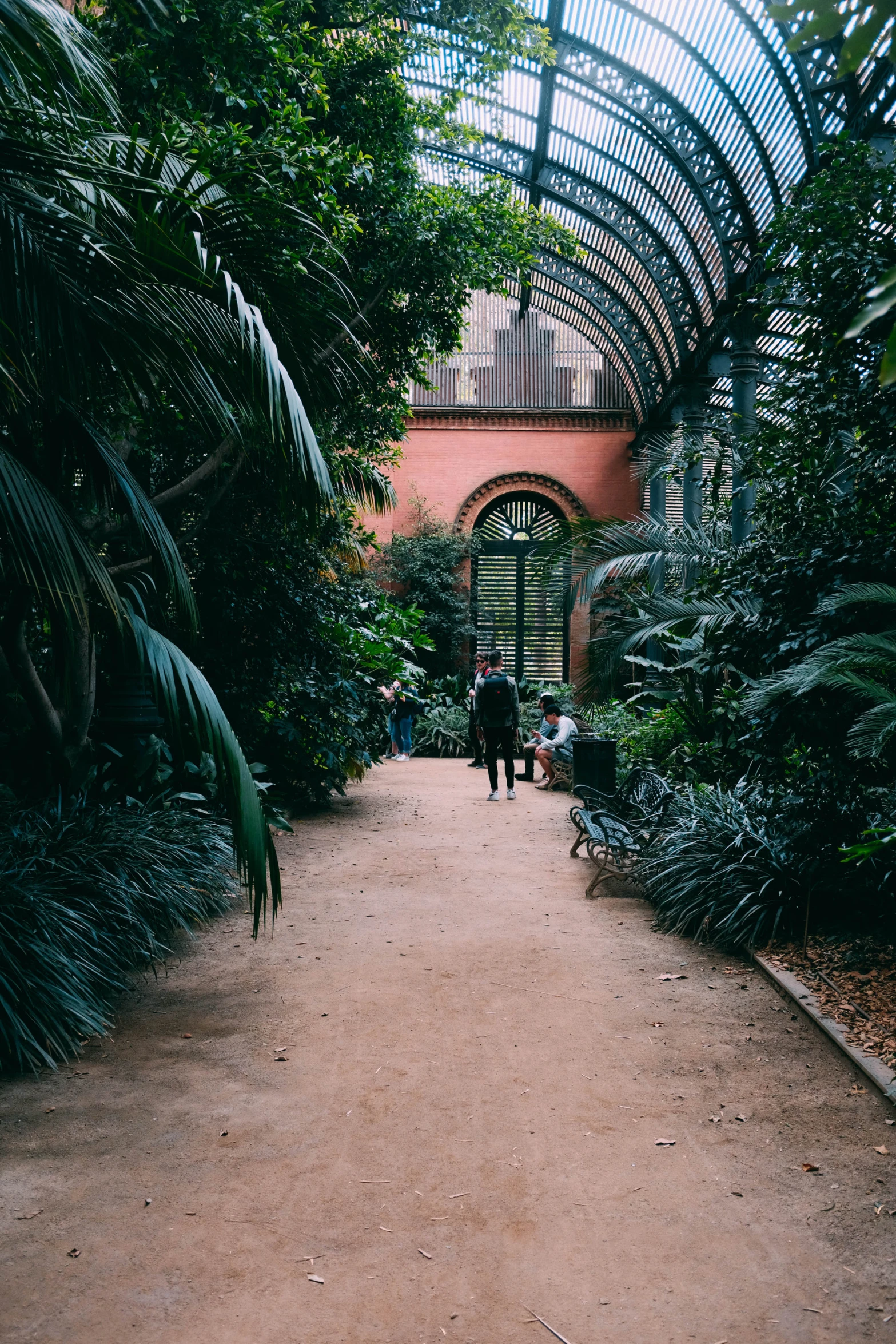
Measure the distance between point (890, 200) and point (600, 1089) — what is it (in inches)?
171

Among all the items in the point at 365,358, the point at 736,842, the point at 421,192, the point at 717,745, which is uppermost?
the point at 421,192

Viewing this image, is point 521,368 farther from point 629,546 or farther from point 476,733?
point 629,546

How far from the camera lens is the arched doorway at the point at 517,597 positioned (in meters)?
21.6

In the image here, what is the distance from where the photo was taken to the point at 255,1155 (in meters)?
3.27

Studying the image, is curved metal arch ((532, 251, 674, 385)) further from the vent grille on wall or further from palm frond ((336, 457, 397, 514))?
palm frond ((336, 457, 397, 514))

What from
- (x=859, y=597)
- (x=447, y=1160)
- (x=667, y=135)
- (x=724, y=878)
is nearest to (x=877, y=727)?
(x=859, y=597)

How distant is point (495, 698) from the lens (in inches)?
465

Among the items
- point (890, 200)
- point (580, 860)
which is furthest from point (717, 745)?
point (890, 200)

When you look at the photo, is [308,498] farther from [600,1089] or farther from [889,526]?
[889,526]

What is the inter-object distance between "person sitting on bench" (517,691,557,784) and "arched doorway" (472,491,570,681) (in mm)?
6741

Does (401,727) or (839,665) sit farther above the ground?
(839,665)

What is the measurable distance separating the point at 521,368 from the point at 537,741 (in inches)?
431

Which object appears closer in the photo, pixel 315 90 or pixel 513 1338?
pixel 513 1338

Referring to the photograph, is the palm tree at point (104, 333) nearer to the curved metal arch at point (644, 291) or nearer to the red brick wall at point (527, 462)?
the curved metal arch at point (644, 291)
